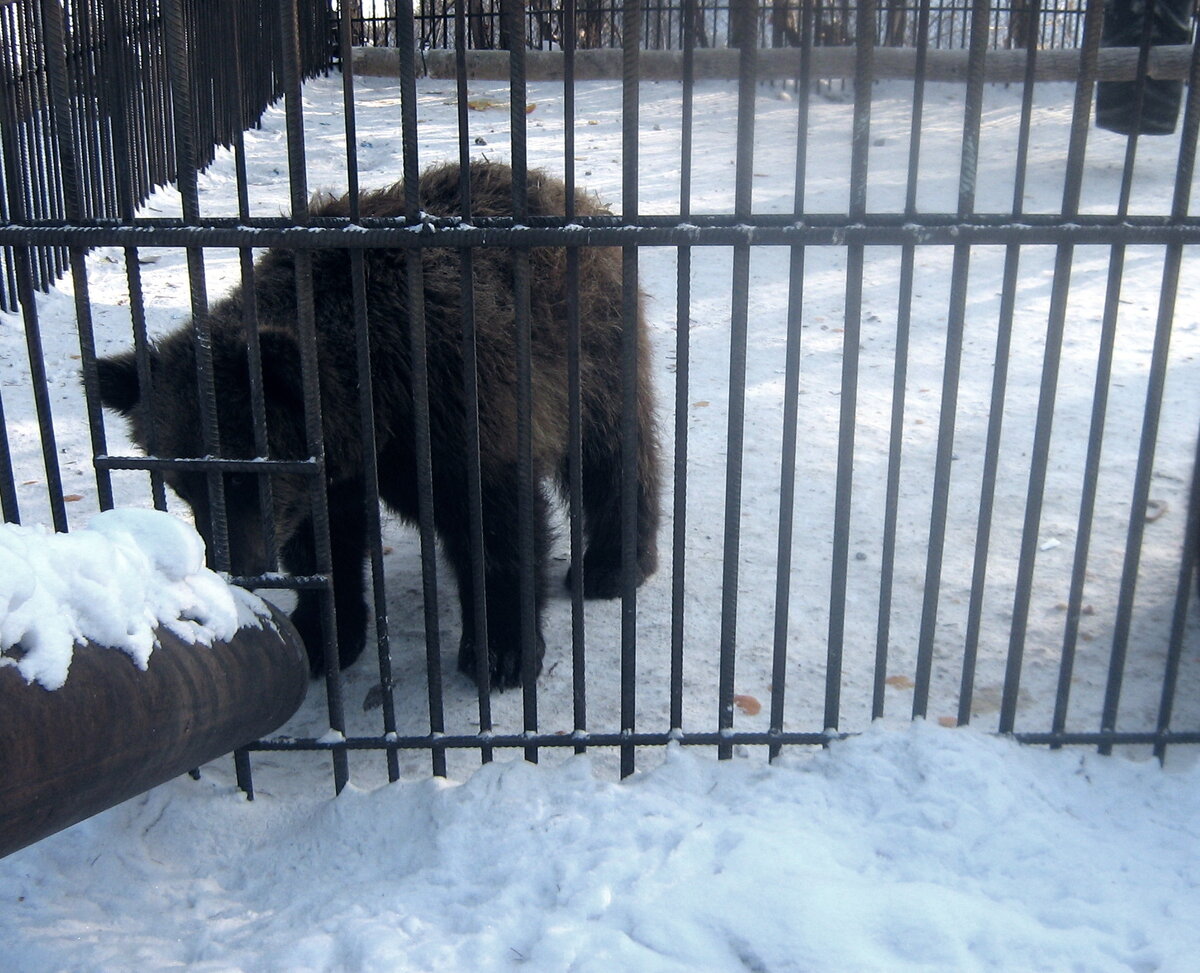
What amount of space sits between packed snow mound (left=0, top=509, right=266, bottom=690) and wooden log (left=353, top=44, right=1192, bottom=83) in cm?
371

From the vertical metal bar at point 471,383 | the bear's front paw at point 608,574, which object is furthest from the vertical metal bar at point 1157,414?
the bear's front paw at point 608,574

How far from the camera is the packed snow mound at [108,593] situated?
2.35 m

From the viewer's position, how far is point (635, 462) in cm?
328

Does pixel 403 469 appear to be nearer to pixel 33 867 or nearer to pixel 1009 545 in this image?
pixel 33 867

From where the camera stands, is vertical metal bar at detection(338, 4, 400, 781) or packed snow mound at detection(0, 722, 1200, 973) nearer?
packed snow mound at detection(0, 722, 1200, 973)

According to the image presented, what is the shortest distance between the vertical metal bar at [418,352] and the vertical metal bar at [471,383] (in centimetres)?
11

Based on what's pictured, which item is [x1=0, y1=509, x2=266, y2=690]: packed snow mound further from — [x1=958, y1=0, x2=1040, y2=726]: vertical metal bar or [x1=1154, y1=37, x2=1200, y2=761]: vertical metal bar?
[x1=1154, y1=37, x2=1200, y2=761]: vertical metal bar

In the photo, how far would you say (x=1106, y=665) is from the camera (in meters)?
4.21

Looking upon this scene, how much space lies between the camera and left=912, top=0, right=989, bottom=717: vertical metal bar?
113 inches

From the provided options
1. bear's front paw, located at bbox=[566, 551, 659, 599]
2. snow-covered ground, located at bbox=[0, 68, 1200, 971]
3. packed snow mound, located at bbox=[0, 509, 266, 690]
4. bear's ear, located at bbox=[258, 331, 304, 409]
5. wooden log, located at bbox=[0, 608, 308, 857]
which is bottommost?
bear's front paw, located at bbox=[566, 551, 659, 599]

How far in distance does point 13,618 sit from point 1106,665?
3.59 m

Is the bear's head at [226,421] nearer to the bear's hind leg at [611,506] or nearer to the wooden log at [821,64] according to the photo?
the bear's hind leg at [611,506]

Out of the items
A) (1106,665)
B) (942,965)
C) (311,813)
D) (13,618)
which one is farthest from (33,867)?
(1106,665)

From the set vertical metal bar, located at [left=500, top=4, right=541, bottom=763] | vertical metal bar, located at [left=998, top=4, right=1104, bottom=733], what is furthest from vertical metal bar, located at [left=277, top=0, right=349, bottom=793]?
vertical metal bar, located at [left=998, top=4, right=1104, bottom=733]
